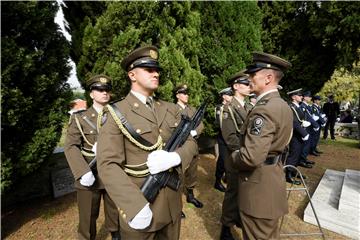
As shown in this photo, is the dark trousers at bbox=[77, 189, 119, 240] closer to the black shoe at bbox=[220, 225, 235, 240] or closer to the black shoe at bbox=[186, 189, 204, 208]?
the black shoe at bbox=[220, 225, 235, 240]

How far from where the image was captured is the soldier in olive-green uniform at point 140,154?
79.6 inches

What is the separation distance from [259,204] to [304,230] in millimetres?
2316

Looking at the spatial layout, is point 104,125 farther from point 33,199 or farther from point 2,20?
point 33,199

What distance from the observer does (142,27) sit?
525 cm

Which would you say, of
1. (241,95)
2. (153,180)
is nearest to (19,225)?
(153,180)

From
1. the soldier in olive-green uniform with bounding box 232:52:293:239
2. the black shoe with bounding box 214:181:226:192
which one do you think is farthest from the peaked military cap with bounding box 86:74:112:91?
the black shoe with bounding box 214:181:226:192

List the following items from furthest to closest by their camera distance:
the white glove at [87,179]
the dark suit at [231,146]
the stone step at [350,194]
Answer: the stone step at [350,194] → the dark suit at [231,146] → the white glove at [87,179]

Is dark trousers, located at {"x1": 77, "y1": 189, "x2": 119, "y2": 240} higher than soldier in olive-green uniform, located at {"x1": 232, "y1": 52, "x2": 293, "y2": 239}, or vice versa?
soldier in olive-green uniform, located at {"x1": 232, "y1": 52, "x2": 293, "y2": 239}

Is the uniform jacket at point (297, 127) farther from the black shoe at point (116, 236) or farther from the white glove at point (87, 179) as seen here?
the white glove at point (87, 179)

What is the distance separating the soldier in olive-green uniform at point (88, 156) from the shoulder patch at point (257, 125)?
6.54 ft

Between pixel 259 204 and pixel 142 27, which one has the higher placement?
pixel 142 27

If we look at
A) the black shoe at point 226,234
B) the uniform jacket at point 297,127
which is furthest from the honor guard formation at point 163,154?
the uniform jacket at point 297,127

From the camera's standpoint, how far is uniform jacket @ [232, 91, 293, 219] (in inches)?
96.7

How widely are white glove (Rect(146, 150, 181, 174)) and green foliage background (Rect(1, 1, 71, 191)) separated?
2353 millimetres
